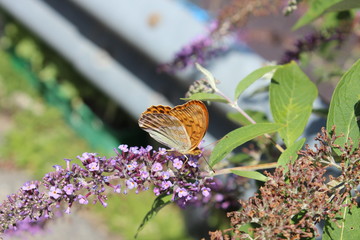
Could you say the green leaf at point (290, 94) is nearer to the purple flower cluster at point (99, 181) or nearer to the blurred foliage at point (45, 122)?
the purple flower cluster at point (99, 181)

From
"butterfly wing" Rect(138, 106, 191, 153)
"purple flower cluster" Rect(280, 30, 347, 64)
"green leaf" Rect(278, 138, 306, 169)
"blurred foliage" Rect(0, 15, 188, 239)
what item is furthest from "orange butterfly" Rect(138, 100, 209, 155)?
"blurred foliage" Rect(0, 15, 188, 239)

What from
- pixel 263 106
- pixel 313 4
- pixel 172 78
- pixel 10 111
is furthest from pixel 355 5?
pixel 10 111

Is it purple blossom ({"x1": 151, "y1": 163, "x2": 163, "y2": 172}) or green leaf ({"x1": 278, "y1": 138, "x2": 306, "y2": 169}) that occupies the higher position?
purple blossom ({"x1": 151, "y1": 163, "x2": 163, "y2": 172})

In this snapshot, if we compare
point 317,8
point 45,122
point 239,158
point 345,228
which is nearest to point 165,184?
point 345,228

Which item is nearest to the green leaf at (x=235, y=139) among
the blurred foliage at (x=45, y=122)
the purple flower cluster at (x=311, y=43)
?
the purple flower cluster at (x=311, y=43)

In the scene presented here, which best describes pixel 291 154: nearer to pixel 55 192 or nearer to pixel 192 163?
pixel 192 163

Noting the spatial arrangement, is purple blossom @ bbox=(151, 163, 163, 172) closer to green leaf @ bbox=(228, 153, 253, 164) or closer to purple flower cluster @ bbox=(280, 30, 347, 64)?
green leaf @ bbox=(228, 153, 253, 164)
